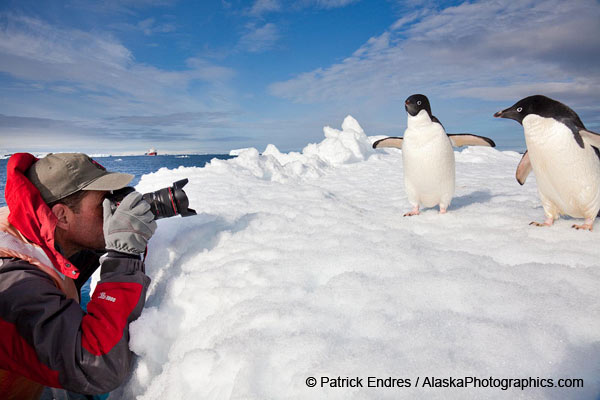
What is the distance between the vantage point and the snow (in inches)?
36.7

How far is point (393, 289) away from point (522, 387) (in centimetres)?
56

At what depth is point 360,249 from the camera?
1813mm

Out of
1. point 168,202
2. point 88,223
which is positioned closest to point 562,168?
point 168,202

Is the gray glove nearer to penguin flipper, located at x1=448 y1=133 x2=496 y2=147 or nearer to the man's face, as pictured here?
the man's face

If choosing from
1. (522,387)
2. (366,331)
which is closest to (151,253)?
(366,331)

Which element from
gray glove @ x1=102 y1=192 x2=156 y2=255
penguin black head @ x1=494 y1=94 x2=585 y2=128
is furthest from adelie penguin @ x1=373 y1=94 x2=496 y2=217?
gray glove @ x1=102 y1=192 x2=156 y2=255

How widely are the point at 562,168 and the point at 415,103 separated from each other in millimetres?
1191

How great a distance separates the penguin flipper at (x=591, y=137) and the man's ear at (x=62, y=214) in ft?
10.1

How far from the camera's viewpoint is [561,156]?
211 centimetres

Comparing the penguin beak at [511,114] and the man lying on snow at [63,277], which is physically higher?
the penguin beak at [511,114]

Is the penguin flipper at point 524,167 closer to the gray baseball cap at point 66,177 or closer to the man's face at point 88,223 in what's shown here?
the gray baseball cap at point 66,177

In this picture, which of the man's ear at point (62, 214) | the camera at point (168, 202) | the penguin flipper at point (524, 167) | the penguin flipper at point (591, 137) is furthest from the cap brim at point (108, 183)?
the penguin flipper at point (524, 167)

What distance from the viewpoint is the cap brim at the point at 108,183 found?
52.8 inches

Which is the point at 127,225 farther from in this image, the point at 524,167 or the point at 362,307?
the point at 524,167
